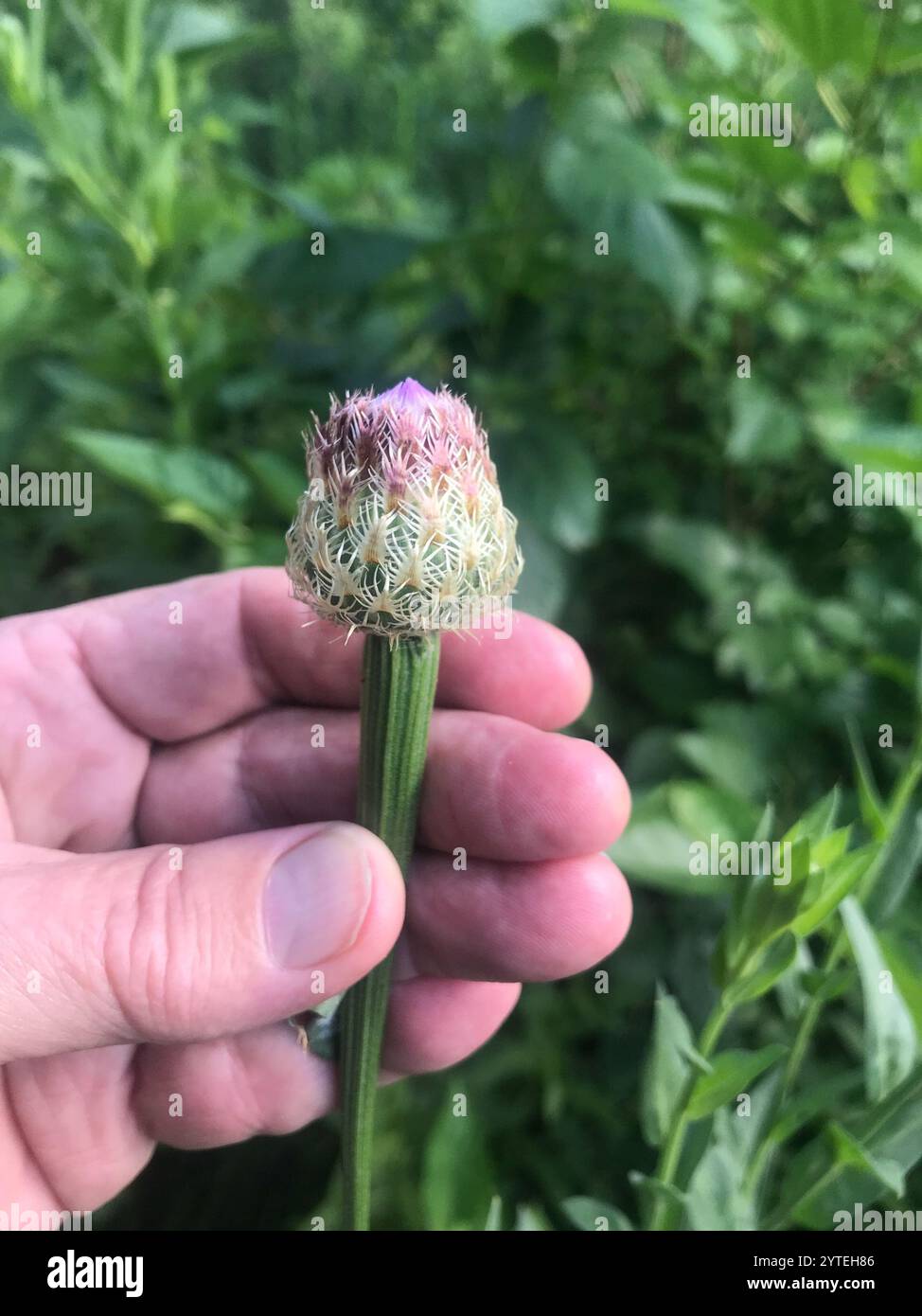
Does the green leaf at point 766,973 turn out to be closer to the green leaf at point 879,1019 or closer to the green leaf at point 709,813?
the green leaf at point 879,1019

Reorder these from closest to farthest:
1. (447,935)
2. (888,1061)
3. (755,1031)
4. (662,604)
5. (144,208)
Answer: (888,1061) → (447,935) → (144,208) → (755,1031) → (662,604)

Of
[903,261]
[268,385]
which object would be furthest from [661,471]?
[268,385]

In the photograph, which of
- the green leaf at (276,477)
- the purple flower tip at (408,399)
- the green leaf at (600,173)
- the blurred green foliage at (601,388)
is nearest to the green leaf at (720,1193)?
the blurred green foliage at (601,388)

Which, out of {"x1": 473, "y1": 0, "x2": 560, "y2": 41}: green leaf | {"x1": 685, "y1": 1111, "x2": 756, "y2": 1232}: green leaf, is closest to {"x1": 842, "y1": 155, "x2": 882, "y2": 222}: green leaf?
{"x1": 473, "y1": 0, "x2": 560, "y2": 41}: green leaf

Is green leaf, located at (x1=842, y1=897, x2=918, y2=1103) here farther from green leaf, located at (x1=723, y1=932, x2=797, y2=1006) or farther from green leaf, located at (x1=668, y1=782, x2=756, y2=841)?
green leaf, located at (x1=668, y1=782, x2=756, y2=841)

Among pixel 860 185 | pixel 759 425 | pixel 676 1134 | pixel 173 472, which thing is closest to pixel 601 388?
pixel 759 425

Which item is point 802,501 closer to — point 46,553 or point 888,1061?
point 888,1061

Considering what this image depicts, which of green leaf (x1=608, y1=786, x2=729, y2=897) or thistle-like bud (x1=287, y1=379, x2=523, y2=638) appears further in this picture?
green leaf (x1=608, y1=786, x2=729, y2=897)
